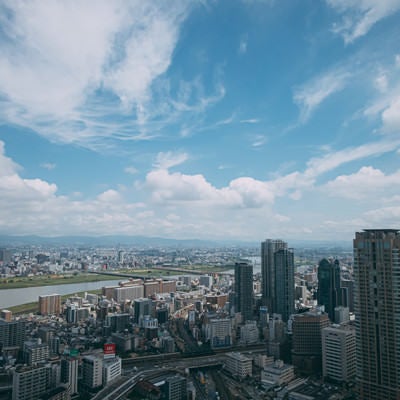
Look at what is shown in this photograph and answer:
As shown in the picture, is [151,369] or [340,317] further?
[340,317]

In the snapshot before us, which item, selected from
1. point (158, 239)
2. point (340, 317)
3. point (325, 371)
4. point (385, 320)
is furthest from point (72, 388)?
point (158, 239)

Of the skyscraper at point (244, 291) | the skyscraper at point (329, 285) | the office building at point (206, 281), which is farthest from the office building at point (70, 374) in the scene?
the office building at point (206, 281)

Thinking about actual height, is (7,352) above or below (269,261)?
below

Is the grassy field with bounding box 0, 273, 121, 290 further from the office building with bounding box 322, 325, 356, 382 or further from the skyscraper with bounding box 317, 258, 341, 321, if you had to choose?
the office building with bounding box 322, 325, 356, 382

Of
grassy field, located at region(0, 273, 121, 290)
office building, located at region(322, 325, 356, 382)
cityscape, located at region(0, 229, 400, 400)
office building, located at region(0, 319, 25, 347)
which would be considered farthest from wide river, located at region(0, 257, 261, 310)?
office building, located at region(322, 325, 356, 382)

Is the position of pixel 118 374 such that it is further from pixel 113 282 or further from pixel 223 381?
pixel 113 282

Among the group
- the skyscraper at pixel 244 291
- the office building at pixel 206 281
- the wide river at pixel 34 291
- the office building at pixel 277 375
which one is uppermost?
the skyscraper at pixel 244 291

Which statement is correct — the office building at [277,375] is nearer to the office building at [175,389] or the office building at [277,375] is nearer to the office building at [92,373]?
the office building at [175,389]

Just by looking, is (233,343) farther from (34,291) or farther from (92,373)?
(34,291)
